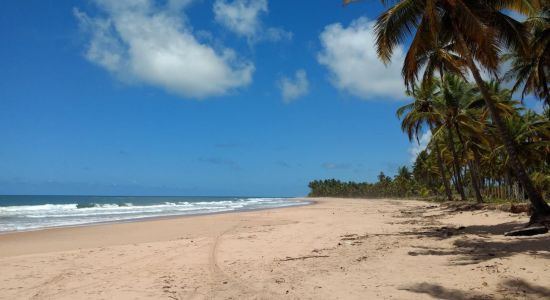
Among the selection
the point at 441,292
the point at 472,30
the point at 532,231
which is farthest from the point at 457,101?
the point at 441,292

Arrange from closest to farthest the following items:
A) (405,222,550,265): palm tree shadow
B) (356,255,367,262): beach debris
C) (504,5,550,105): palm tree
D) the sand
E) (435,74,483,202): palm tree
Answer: the sand < (405,222,550,265): palm tree shadow < (356,255,367,262): beach debris < (504,5,550,105): palm tree < (435,74,483,202): palm tree

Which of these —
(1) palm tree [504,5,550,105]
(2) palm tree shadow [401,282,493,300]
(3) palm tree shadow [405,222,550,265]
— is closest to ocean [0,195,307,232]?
(3) palm tree shadow [405,222,550,265]

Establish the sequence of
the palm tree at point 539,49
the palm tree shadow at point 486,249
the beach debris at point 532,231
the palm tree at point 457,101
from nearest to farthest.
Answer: the palm tree shadow at point 486,249, the beach debris at point 532,231, the palm tree at point 539,49, the palm tree at point 457,101

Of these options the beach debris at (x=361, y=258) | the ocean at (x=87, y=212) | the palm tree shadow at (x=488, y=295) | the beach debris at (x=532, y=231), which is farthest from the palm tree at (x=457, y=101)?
the palm tree shadow at (x=488, y=295)

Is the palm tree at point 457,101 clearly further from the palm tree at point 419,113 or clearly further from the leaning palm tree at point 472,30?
the leaning palm tree at point 472,30

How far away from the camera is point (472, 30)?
35.5ft

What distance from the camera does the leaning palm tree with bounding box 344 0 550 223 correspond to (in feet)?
36.1

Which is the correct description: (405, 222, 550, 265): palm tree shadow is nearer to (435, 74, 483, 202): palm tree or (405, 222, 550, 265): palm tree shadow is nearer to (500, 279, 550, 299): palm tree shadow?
(500, 279, 550, 299): palm tree shadow

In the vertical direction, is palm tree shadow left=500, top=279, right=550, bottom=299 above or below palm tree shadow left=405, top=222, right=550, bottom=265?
below

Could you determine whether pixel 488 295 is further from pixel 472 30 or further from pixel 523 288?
pixel 472 30

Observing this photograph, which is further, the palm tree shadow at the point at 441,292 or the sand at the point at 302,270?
the sand at the point at 302,270

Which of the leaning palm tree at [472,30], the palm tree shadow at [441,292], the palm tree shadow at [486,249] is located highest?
the leaning palm tree at [472,30]

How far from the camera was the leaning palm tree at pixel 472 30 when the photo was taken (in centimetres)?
1099

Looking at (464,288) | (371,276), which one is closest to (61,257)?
(371,276)
